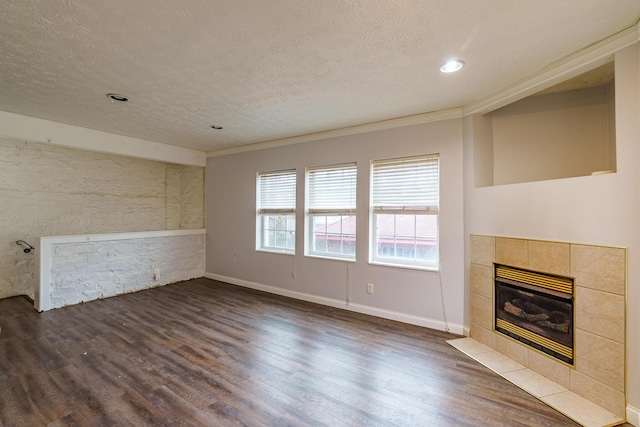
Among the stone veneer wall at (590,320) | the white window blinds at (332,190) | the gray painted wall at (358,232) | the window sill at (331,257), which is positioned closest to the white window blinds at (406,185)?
the gray painted wall at (358,232)

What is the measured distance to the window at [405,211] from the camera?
341 cm

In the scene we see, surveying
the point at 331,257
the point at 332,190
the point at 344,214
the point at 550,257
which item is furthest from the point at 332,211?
the point at 550,257

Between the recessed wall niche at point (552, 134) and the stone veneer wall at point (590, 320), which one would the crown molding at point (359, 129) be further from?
the stone veneer wall at point (590, 320)

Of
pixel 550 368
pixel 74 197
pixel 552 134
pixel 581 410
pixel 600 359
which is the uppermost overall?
pixel 552 134

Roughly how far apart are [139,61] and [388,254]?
329cm

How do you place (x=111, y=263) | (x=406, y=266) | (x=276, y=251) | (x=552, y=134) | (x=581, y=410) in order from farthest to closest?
(x=276, y=251) < (x=111, y=263) < (x=406, y=266) < (x=552, y=134) < (x=581, y=410)

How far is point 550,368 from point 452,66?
2.60m

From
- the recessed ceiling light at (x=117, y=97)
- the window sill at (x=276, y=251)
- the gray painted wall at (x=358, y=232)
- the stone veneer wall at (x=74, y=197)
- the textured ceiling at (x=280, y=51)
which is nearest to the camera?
the textured ceiling at (x=280, y=51)

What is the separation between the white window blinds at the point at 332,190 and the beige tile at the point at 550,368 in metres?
2.40

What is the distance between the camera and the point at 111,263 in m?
4.55

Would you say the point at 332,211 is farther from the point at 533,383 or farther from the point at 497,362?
the point at 533,383

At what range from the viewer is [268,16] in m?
1.74

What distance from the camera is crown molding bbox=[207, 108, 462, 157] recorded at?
10.8 feet

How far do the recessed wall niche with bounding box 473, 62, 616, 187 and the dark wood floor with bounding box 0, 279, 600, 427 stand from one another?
6.46 ft
